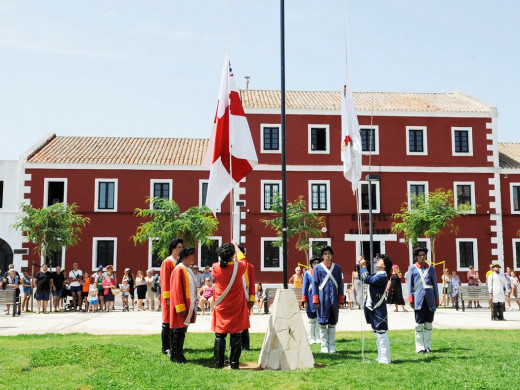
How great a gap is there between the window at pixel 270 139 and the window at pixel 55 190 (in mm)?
11207

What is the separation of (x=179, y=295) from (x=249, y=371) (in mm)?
1608

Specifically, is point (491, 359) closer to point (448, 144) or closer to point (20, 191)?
point (448, 144)

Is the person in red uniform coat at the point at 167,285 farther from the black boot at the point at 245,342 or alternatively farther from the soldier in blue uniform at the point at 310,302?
the soldier in blue uniform at the point at 310,302

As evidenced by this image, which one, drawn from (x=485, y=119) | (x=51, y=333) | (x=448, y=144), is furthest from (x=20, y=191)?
(x=485, y=119)

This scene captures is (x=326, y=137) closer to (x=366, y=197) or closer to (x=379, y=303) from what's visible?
(x=366, y=197)

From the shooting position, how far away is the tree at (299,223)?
92.1 feet

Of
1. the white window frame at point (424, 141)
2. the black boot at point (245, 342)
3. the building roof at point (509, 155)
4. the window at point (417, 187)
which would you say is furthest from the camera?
the building roof at point (509, 155)

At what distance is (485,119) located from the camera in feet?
106

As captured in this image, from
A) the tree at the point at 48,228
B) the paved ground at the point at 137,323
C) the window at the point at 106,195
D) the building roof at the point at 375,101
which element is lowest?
the paved ground at the point at 137,323

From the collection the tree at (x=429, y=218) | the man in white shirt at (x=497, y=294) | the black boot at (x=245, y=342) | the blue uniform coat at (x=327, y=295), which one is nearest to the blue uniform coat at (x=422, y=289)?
the blue uniform coat at (x=327, y=295)

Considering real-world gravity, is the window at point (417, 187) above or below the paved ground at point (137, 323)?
above

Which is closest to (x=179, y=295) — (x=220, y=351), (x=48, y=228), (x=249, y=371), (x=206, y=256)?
(x=220, y=351)

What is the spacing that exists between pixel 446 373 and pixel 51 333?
9007 millimetres

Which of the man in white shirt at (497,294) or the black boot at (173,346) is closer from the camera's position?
the black boot at (173,346)
